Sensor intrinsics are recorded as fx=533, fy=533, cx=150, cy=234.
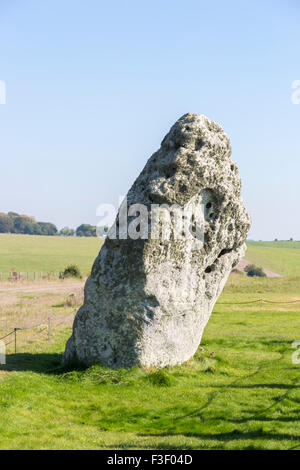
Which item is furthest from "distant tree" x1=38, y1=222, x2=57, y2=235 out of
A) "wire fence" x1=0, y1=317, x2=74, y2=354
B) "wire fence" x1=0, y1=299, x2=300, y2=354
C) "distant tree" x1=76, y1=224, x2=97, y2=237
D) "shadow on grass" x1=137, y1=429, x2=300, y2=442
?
"shadow on grass" x1=137, y1=429, x2=300, y2=442

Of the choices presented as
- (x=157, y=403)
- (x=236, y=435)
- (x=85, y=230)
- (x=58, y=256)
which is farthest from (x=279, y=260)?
(x=236, y=435)

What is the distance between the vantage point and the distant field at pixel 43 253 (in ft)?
254

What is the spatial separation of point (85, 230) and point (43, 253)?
7973cm

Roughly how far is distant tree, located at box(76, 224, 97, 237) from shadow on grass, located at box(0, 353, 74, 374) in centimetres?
15358

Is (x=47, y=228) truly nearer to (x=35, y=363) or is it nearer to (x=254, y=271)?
(x=254, y=271)

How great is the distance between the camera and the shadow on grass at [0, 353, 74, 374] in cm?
1473

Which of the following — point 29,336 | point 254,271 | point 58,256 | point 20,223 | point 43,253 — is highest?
point 20,223

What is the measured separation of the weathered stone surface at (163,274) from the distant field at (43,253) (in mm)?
47765

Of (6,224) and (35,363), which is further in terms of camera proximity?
(6,224)

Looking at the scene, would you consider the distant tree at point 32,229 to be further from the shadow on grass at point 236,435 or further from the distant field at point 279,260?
the shadow on grass at point 236,435

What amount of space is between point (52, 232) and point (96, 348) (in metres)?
151

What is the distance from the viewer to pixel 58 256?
92750 millimetres

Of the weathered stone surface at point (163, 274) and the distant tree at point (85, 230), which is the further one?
the distant tree at point (85, 230)

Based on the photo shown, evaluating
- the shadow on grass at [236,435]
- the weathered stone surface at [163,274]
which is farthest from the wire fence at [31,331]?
the shadow on grass at [236,435]
